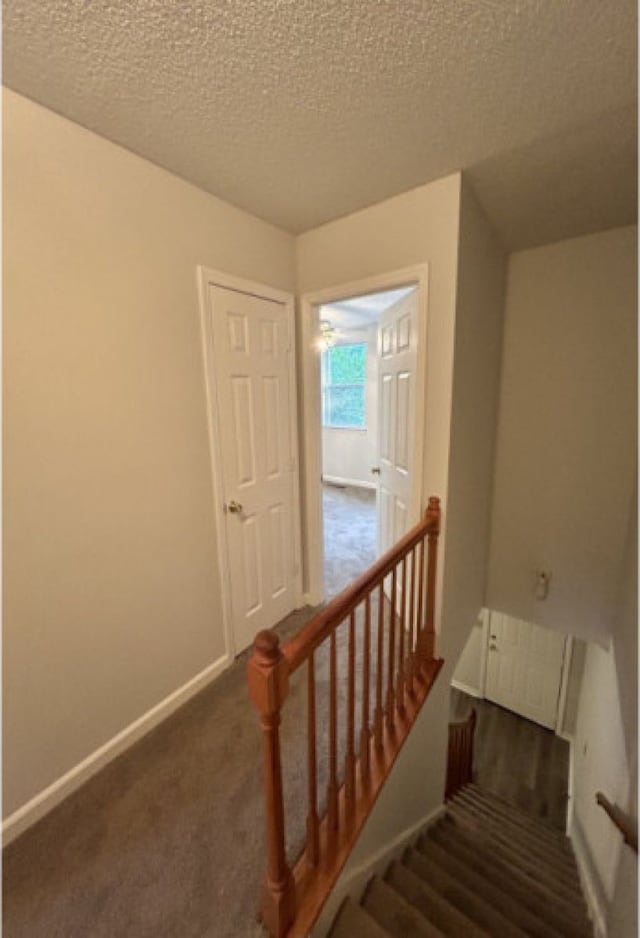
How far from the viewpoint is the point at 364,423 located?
225 inches

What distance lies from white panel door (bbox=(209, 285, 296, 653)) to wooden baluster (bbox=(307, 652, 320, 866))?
39.2 inches

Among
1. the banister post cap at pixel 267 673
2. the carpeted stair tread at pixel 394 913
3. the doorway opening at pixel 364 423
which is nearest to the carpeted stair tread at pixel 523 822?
the carpeted stair tread at pixel 394 913

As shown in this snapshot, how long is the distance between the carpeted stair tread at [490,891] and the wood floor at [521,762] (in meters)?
1.89

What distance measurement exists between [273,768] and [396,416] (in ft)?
6.27

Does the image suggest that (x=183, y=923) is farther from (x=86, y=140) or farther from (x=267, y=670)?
(x=86, y=140)

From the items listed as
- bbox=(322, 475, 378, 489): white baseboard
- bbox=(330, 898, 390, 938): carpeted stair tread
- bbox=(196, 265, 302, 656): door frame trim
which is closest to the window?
bbox=(322, 475, 378, 489): white baseboard

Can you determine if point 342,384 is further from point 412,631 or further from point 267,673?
point 267,673

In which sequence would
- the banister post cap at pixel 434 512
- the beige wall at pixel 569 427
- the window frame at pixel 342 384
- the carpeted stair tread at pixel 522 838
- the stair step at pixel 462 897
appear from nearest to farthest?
the stair step at pixel 462 897, the banister post cap at pixel 434 512, the beige wall at pixel 569 427, the carpeted stair tread at pixel 522 838, the window frame at pixel 342 384

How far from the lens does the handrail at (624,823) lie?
54.3 inches

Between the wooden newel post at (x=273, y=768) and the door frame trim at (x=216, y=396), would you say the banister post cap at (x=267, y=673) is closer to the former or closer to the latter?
the wooden newel post at (x=273, y=768)

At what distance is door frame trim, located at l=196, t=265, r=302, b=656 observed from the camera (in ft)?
5.51

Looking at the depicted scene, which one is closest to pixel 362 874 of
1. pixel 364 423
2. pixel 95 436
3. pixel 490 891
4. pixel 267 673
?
pixel 490 891

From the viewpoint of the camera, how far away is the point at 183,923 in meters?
1.03

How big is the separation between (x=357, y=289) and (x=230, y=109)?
923mm
